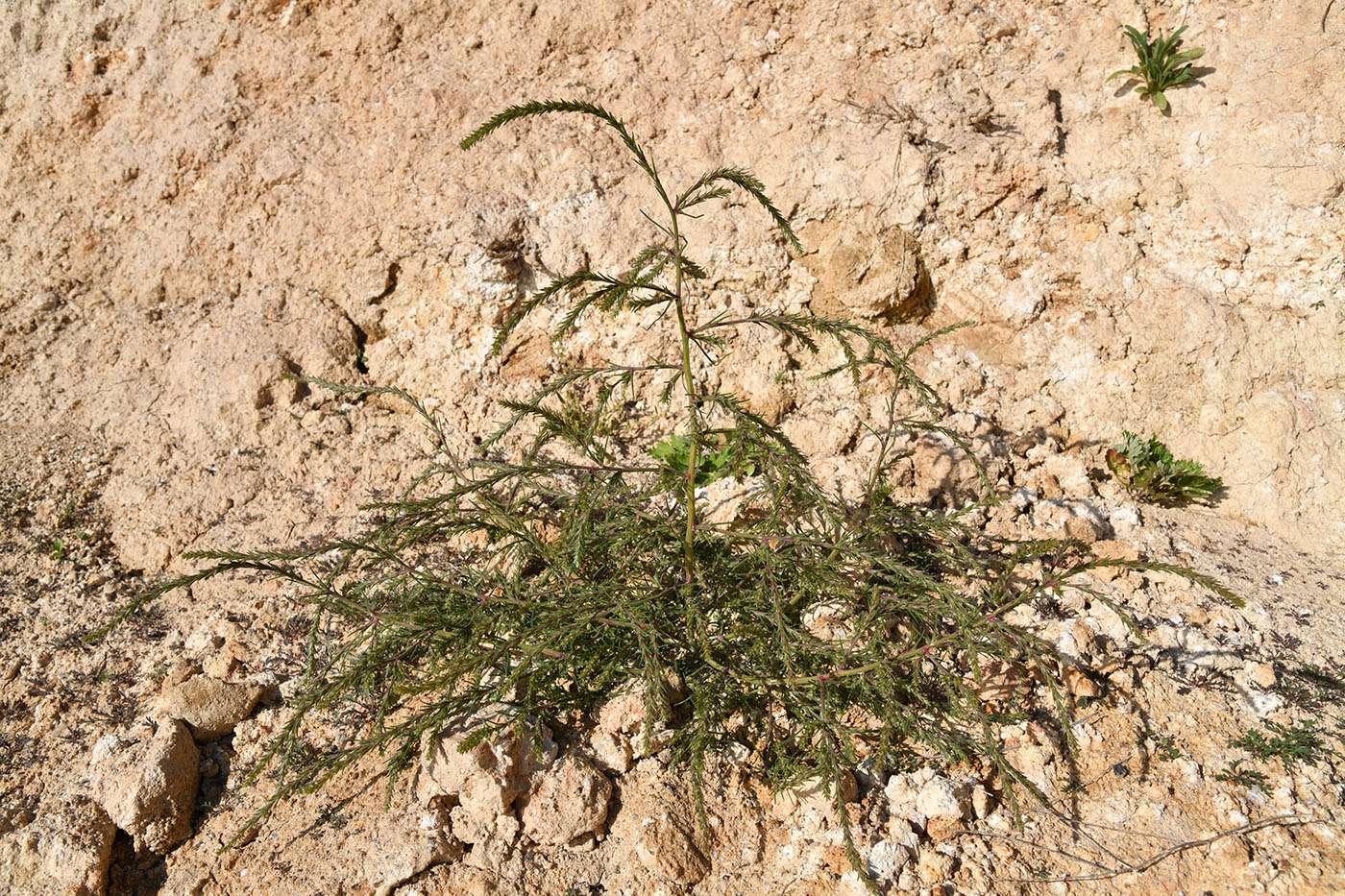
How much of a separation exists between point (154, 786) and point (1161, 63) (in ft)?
19.3

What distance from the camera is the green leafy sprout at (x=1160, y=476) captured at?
3.98 metres

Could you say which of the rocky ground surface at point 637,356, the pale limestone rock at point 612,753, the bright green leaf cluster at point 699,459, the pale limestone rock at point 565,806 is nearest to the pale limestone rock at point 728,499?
the bright green leaf cluster at point 699,459

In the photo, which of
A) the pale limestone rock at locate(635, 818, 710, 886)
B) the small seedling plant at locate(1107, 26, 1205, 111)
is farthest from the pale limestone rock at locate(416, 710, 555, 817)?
the small seedling plant at locate(1107, 26, 1205, 111)

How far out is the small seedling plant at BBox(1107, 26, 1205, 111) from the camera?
4426 millimetres

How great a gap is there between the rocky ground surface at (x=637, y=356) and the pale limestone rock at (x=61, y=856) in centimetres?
1

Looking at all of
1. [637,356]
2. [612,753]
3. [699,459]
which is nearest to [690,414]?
[612,753]

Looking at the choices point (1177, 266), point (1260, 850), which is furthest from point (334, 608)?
point (1177, 266)

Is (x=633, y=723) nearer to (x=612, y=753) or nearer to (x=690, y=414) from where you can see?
(x=612, y=753)

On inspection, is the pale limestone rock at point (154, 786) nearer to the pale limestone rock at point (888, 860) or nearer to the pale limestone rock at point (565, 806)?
the pale limestone rock at point (565, 806)

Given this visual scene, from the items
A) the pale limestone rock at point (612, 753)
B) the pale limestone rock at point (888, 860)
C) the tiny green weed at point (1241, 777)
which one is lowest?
the pale limestone rock at point (888, 860)

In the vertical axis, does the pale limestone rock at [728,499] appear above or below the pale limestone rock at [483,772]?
above

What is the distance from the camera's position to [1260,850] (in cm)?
252

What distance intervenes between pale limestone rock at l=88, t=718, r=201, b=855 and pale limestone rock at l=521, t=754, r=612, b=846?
1.31m

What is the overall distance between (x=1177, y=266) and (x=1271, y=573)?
1737 millimetres
